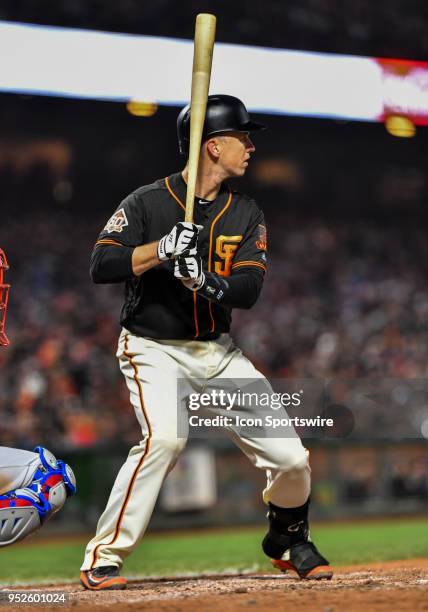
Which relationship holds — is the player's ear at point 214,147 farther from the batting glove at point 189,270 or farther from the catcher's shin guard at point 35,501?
the catcher's shin guard at point 35,501

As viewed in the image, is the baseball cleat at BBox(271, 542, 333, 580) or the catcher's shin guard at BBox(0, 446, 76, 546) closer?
the catcher's shin guard at BBox(0, 446, 76, 546)

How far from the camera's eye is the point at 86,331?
40.9 ft

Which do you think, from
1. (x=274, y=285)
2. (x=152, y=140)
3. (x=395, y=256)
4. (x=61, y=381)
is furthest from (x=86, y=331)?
(x=395, y=256)

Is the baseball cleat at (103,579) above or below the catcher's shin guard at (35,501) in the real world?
below

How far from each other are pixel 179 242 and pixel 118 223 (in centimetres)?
38

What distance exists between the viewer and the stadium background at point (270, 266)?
9.31m

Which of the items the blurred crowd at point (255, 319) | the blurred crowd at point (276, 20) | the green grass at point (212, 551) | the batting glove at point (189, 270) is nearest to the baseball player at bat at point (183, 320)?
the batting glove at point (189, 270)

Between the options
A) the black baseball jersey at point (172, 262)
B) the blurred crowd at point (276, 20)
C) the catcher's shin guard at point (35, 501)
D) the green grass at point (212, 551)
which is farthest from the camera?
the blurred crowd at point (276, 20)

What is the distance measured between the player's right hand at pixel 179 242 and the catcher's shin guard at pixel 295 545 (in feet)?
3.71

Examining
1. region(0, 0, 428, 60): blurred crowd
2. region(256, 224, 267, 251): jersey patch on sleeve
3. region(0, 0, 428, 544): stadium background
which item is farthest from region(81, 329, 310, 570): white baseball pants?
region(0, 0, 428, 60): blurred crowd

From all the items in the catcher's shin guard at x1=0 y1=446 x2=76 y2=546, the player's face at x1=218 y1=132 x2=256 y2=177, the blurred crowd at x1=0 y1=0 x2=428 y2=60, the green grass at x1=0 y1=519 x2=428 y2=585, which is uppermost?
the blurred crowd at x1=0 y1=0 x2=428 y2=60

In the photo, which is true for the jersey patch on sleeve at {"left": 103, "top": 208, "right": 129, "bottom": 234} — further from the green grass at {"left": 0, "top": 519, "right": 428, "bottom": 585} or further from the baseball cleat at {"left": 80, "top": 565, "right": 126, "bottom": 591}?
the green grass at {"left": 0, "top": 519, "right": 428, "bottom": 585}

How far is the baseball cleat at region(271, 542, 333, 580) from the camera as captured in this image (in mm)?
3713

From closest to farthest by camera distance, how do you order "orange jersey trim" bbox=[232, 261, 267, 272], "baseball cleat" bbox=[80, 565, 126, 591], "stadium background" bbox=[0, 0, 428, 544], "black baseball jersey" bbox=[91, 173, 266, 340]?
1. "baseball cleat" bbox=[80, 565, 126, 591]
2. "black baseball jersey" bbox=[91, 173, 266, 340]
3. "orange jersey trim" bbox=[232, 261, 267, 272]
4. "stadium background" bbox=[0, 0, 428, 544]
